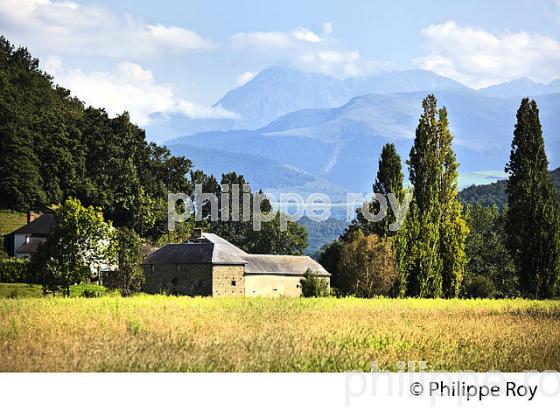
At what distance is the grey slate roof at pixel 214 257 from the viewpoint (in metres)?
47.2

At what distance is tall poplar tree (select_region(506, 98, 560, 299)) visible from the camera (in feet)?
105

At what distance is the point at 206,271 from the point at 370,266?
10176 mm

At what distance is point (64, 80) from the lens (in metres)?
21.3

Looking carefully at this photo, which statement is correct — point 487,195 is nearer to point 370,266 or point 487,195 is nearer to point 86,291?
point 370,266

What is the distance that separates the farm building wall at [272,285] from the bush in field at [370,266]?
7518 millimetres

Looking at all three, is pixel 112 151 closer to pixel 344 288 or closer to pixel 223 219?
pixel 223 219

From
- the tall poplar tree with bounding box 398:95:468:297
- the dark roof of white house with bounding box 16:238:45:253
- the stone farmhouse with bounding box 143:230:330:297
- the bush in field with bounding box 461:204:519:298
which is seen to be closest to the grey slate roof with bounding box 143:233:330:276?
the stone farmhouse with bounding box 143:230:330:297

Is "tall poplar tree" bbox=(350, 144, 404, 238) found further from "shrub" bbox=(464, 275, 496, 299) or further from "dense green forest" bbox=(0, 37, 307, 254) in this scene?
"dense green forest" bbox=(0, 37, 307, 254)

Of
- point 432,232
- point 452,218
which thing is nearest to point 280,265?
point 452,218

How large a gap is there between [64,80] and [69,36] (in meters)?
1.45

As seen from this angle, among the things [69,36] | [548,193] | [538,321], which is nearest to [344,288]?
[548,193]

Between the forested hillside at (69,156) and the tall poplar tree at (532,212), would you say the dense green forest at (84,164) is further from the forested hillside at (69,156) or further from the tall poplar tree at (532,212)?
the tall poplar tree at (532,212)

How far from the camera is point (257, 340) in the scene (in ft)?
55.5

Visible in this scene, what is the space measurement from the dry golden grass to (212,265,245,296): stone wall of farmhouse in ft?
72.7
